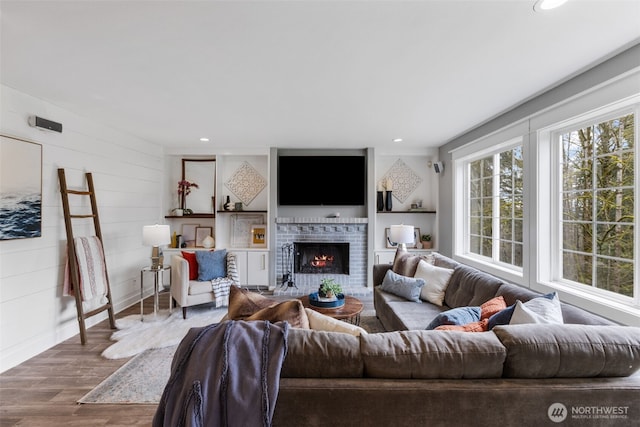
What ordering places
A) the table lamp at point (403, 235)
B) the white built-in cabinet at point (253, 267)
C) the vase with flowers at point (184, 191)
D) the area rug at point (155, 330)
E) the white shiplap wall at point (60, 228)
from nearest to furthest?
the white shiplap wall at point (60, 228) → the area rug at point (155, 330) → the table lamp at point (403, 235) → the white built-in cabinet at point (253, 267) → the vase with flowers at point (184, 191)

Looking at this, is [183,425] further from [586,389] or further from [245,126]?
[245,126]

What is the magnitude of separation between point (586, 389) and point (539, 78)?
2313 millimetres

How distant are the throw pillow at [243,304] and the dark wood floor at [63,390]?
965 millimetres

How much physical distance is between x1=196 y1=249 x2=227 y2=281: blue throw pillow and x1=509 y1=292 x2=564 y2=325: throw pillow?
3.40 meters

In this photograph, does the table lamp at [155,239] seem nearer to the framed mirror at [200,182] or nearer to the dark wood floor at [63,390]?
the dark wood floor at [63,390]

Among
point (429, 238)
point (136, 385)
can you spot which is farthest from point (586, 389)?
point (429, 238)

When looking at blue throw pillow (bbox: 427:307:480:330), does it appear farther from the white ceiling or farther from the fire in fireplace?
the fire in fireplace

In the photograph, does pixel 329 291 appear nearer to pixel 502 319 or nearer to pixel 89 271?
pixel 502 319

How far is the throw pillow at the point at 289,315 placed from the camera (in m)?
1.35

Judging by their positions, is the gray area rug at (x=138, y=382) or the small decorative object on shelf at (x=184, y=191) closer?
the gray area rug at (x=138, y=382)

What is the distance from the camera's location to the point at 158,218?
15.5 feet

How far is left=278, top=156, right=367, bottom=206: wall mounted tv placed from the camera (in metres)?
4.90

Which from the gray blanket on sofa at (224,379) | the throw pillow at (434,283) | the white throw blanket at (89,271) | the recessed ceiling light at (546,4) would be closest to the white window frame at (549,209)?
the throw pillow at (434,283)

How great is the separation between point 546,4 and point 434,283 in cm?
234
